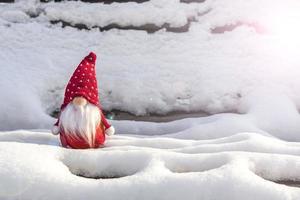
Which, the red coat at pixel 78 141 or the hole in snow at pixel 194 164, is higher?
the hole in snow at pixel 194 164

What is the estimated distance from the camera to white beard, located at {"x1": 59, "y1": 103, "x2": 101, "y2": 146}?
365 cm

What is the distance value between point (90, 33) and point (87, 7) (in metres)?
0.41

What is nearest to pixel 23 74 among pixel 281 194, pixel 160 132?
pixel 160 132

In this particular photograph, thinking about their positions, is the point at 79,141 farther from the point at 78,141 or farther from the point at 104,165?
the point at 104,165

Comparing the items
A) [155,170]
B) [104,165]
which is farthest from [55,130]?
[155,170]

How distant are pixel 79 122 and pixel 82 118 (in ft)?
0.12

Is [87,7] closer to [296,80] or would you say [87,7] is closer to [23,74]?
[23,74]

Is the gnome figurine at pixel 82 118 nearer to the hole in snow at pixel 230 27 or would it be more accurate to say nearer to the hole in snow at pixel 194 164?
the hole in snow at pixel 194 164

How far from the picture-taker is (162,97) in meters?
4.54

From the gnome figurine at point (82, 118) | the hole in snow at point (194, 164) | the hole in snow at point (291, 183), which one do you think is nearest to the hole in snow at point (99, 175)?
the hole in snow at point (194, 164)

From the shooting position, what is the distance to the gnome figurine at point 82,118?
3658 mm

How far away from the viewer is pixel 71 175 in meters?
2.66

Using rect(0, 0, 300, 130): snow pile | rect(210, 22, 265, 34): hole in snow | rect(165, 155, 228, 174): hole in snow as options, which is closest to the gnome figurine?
rect(0, 0, 300, 130): snow pile

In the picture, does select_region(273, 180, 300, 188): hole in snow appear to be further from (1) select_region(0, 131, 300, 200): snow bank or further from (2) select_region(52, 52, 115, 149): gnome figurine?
(2) select_region(52, 52, 115, 149): gnome figurine
